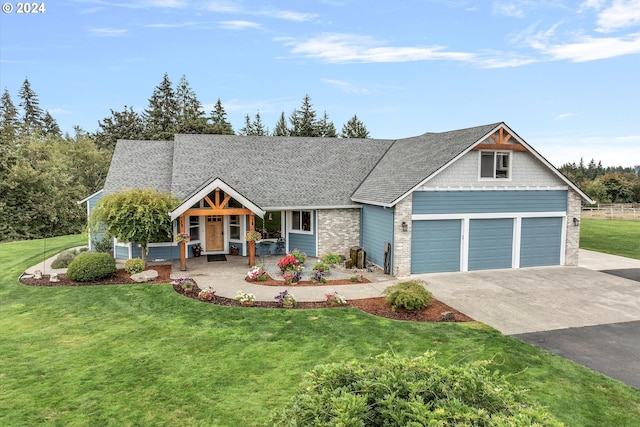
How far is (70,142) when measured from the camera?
40.0 metres

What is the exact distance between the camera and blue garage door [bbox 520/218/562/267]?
17.0m

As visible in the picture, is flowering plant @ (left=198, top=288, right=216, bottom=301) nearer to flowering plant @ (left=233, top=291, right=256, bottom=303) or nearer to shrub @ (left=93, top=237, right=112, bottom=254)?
flowering plant @ (left=233, top=291, right=256, bottom=303)

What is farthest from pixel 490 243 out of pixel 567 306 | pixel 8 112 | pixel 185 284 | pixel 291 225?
pixel 8 112

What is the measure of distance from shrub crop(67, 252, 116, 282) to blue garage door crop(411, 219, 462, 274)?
1129 cm

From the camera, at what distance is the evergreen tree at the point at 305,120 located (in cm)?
5398

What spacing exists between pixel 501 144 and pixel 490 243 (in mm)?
3980

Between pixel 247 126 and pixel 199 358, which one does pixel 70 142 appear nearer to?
pixel 247 126

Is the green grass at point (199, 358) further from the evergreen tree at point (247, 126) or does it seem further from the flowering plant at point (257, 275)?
the evergreen tree at point (247, 126)

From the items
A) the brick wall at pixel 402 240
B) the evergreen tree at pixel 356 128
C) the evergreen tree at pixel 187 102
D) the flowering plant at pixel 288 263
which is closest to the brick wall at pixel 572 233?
the brick wall at pixel 402 240

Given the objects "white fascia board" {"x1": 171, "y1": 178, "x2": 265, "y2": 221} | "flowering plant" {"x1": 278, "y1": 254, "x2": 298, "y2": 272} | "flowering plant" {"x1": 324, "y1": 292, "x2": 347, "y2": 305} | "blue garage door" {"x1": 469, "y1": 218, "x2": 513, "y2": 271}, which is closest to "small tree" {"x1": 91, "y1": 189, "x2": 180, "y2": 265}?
"white fascia board" {"x1": 171, "y1": 178, "x2": 265, "y2": 221}

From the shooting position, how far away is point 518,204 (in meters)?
16.7

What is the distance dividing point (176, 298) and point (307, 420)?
10189 millimetres

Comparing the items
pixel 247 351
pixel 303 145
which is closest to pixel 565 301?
pixel 247 351

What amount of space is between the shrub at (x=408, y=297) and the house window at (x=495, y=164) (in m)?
7.17
